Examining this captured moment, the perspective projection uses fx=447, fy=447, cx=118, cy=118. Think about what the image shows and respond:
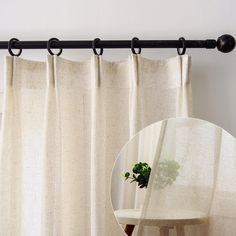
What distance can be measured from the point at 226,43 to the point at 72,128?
56 centimetres

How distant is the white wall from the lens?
1.49 meters

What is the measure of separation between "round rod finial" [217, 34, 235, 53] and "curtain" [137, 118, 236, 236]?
0.28 m

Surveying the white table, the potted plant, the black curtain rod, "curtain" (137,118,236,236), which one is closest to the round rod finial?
the black curtain rod

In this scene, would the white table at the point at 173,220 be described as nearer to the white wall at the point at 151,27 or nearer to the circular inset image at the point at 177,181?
the circular inset image at the point at 177,181

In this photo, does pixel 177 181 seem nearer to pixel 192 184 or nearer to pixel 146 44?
pixel 192 184

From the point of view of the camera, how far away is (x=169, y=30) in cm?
153

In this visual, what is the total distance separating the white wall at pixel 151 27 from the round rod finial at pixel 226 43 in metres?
0.06

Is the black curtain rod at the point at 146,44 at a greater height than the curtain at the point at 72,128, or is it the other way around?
the black curtain rod at the point at 146,44

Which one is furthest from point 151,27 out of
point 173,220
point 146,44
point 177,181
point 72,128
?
point 173,220

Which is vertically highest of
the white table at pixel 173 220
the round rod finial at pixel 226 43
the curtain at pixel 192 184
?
the round rod finial at pixel 226 43

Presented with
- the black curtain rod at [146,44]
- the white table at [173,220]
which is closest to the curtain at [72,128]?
the black curtain rod at [146,44]

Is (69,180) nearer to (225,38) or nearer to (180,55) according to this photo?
(180,55)

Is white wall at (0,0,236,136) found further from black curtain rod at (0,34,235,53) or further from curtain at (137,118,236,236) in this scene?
curtain at (137,118,236,236)

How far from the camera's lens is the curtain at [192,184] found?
4.11 ft
